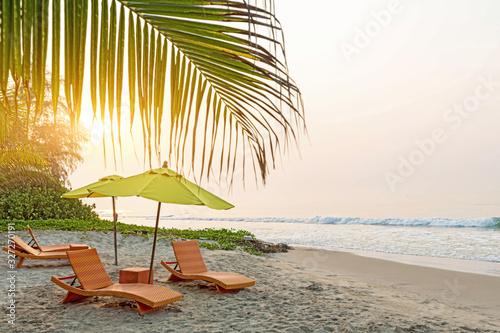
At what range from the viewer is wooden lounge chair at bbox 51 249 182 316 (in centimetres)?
586

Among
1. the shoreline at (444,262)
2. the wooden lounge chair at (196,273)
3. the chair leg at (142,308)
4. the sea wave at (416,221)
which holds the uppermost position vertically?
the sea wave at (416,221)

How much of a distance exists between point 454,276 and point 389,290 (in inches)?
128

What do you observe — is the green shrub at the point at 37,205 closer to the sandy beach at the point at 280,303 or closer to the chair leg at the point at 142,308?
the sandy beach at the point at 280,303

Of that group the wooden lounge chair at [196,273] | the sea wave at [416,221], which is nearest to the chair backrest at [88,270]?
the wooden lounge chair at [196,273]

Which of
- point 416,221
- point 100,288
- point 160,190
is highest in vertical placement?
point 160,190

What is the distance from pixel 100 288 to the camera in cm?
635

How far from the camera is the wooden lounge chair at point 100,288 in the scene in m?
5.86

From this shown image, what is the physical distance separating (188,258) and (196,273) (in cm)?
41

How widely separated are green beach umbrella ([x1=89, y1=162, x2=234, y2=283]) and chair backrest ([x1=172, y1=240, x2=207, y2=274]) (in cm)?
222

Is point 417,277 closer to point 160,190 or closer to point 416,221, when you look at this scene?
point 160,190

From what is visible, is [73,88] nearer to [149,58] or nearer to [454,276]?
[149,58]

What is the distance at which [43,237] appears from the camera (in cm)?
1309

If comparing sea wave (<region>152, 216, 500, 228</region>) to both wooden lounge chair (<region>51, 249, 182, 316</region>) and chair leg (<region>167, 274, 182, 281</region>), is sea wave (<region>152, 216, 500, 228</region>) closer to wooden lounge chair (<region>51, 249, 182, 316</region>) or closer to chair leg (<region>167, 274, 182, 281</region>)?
chair leg (<region>167, 274, 182, 281</region>)

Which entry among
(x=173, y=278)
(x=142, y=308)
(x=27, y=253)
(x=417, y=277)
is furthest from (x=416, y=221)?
(x=142, y=308)
